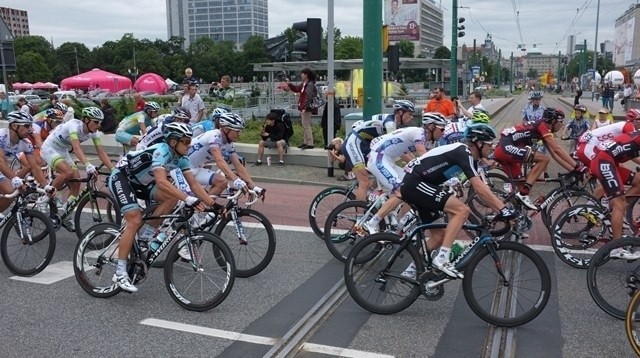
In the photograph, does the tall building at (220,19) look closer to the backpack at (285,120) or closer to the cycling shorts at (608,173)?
the backpack at (285,120)

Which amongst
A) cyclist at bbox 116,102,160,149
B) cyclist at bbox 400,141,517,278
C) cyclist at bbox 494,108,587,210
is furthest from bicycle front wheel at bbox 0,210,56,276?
cyclist at bbox 494,108,587,210

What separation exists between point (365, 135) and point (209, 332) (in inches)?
165

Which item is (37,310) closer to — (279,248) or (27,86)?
(279,248)

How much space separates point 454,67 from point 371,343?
22.7 m

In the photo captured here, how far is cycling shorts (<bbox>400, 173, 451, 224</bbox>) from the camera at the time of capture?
5715 mm

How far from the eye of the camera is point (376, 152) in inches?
312

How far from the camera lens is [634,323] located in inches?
187

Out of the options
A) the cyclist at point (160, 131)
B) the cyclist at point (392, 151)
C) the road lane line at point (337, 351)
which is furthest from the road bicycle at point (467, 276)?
the cyclist at point (160, 131)

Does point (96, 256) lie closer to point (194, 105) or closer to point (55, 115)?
point (55, 115)

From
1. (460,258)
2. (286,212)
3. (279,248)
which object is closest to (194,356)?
(460,258)

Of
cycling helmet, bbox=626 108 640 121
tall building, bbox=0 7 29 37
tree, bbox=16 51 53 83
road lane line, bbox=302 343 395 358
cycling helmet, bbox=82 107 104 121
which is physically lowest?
road lane line, bbox=302 343 395 358

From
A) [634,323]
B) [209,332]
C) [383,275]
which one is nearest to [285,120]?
[383,275]

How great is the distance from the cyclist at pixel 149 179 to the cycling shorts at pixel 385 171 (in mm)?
2414

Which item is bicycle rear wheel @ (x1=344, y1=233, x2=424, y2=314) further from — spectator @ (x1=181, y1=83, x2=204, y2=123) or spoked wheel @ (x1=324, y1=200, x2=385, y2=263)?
spectator @ (x1=181, y1=83, x2=204, y2=123)
